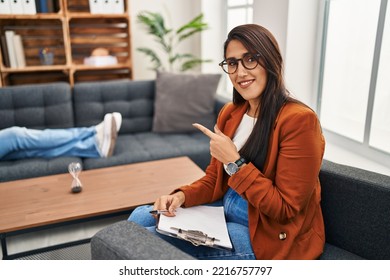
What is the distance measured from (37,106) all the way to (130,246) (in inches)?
78.1

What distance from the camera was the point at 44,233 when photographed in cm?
199

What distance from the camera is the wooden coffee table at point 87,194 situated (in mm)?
1454

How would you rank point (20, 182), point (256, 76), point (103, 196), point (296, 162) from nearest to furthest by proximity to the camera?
1. point (296, 162)
2. point (256, 76)
3. point (103, 196)
4. point (20, 182)

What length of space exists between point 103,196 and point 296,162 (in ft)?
3.20

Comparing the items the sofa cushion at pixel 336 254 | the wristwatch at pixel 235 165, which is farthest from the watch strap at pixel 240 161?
the sofa cushion at pixel 336 254

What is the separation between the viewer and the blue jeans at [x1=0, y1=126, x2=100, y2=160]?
7.03 feet

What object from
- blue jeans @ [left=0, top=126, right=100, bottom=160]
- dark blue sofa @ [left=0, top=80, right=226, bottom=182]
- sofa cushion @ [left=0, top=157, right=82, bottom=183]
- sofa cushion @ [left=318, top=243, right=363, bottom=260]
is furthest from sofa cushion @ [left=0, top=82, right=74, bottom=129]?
sofa cushion @ [left=318, top=243, right=363, bottom=260]

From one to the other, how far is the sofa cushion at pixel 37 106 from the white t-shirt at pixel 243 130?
1647mm

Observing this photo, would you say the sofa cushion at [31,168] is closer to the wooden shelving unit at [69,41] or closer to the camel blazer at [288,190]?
the wooden shelving unit at [69,41]

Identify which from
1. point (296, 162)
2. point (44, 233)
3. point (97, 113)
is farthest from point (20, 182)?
point (296, 162)

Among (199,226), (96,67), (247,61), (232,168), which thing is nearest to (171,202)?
(199,226)

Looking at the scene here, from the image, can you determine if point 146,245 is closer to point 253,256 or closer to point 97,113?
point 253,256

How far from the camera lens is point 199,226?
3.63ft

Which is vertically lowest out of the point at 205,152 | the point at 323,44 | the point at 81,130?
the point at 205,152
